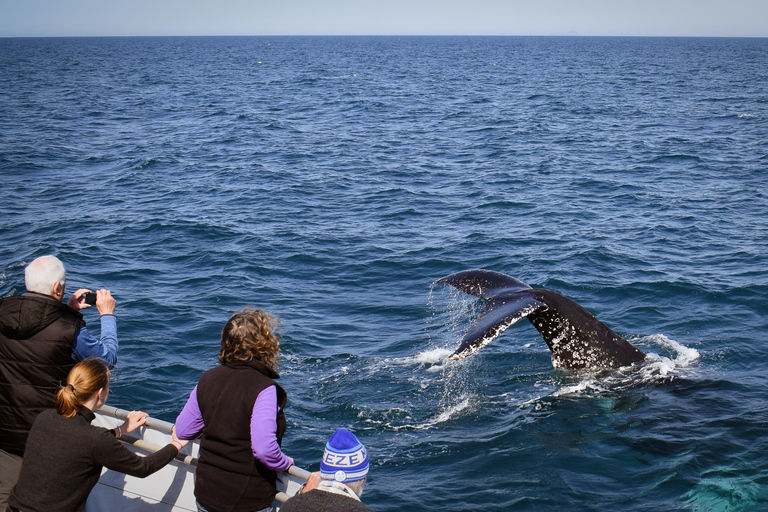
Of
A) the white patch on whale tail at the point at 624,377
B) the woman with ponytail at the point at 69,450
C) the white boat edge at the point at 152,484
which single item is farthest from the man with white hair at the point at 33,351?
the white patch on whale tail at the point at 624,377

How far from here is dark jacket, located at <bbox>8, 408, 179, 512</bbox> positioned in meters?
4.04

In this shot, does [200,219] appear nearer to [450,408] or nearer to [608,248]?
[608,248]

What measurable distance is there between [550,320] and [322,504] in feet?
18.4

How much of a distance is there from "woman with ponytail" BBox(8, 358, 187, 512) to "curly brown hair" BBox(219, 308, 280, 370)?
73 cm

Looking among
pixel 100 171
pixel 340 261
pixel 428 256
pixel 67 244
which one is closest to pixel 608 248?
pixel 428 256

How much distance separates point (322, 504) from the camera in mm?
2867

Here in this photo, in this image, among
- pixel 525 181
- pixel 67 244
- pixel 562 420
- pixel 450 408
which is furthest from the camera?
pixel 525 181

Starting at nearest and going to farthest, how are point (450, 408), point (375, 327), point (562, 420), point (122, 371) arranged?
point (562, 420) < point (450, 408) < point (122, 371) < point (375, 327)

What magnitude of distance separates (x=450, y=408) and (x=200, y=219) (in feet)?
39.4

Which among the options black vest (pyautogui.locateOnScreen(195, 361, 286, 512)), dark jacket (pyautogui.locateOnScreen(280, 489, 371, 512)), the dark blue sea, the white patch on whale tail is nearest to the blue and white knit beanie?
dark jacket (pyautogui.locateOnScreen(280, 489, 371, 512))

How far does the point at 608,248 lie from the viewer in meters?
16.3

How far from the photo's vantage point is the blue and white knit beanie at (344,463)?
129 inches

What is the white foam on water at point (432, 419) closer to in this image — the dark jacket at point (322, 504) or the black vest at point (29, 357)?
the black vest at point (29, 357)

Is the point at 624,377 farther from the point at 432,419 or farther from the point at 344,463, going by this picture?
the point at 344,463
